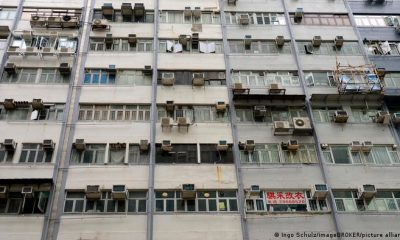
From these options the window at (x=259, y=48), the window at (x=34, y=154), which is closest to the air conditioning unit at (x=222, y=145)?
Result: the window at (x=259, y=48)

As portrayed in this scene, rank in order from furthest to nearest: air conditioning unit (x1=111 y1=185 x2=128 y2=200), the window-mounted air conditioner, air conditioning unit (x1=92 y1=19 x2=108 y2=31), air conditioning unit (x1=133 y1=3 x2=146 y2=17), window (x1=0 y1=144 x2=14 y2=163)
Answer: air conditioning unit (x1=133 y1=3 x2=146 y2=17), air conditioning unit (x1=92 y1=19 x2=108 y2=31), the window-mounted air conditioner, window (x1=0 y1=144 x2=14 y2=163), air conditioning unit (x1=111 y1=185 x2=128 y2=200)

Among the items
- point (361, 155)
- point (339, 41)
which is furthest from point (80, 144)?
point (339, 41)

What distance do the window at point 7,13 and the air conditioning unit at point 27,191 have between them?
12.5 m

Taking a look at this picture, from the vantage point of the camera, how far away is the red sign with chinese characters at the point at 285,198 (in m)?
21.0

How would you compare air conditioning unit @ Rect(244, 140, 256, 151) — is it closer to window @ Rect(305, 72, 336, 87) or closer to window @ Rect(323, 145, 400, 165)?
window @ Rect(323, 145, 400, 165)

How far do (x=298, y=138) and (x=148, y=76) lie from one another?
9.08 metres

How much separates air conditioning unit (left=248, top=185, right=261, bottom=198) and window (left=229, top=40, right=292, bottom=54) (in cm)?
943

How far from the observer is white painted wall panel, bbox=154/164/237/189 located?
21.1m

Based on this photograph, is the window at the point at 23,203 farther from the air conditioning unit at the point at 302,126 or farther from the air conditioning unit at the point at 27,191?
the air conditioning unit at the point at 302,126

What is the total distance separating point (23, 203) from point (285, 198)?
12122mm

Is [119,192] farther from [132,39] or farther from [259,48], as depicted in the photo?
[259,48]

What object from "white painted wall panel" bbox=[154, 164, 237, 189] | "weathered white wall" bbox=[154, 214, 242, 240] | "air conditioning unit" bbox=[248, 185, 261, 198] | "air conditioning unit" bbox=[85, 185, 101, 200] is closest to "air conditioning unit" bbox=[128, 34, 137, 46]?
"white painted wall panel" bbox=[154, 164, 237, 189]

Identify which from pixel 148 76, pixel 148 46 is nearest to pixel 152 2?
pixel 148 46

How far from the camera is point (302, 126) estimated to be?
75.5 ft
